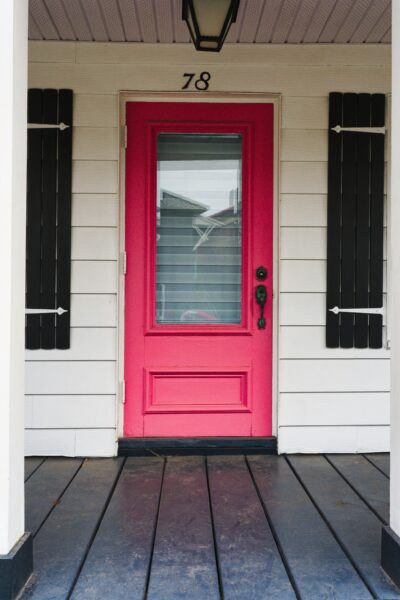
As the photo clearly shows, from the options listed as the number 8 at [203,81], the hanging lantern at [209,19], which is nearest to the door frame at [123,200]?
the number 8 at [203,81]

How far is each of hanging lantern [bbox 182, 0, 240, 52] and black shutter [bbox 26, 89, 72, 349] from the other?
3.55 ft

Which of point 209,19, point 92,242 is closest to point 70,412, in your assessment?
point 92,242

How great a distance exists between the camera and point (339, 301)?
324cm

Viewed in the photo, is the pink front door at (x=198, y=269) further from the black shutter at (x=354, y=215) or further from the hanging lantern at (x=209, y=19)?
the hanging lantern at (x=209, y=19)

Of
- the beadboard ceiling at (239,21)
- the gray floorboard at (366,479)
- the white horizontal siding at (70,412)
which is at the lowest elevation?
the gray floorboard at (366,479)

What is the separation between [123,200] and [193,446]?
1509 millimetres

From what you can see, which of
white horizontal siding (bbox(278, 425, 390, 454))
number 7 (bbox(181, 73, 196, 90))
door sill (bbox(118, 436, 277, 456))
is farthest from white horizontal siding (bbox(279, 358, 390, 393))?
number 7 (bbox(181, 73, 196, 90))

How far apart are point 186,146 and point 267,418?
172 cm

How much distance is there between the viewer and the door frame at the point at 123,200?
327cm

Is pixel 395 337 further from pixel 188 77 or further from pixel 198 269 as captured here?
pixel 188 77

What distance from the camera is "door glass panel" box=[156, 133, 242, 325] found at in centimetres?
336

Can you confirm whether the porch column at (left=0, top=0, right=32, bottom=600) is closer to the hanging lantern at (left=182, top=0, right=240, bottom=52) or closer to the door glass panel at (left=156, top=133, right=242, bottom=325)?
the hanging lantern at (left=182, top=0, right=240, bottom=52)

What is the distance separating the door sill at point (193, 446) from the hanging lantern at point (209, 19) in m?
2.10

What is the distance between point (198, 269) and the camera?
133 inches
